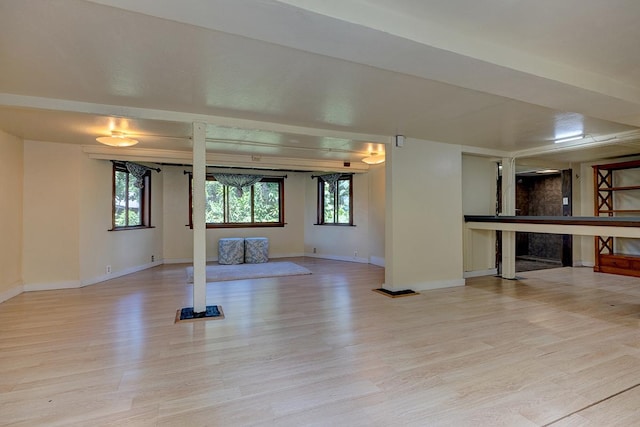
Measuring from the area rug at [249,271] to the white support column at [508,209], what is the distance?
3.55 m

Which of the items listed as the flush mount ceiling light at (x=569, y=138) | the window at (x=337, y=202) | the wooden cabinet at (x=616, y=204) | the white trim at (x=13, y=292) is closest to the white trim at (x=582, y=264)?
the wooden cabinet at (x=616, y=204)

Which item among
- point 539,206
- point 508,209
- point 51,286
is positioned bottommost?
point 51,286

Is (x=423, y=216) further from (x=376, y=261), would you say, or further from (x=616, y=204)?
(x=616, y=204)

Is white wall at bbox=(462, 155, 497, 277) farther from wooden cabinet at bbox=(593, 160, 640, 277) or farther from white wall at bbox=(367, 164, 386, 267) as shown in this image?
wooden cabinet at bbox=(593, 160, 640, 277)

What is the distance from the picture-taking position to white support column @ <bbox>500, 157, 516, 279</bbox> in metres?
5.58

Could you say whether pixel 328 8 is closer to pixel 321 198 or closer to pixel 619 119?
pixel 619 119

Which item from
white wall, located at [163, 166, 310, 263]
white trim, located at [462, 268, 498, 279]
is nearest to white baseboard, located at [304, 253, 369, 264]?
white wall, located at [163, 166, 310, 263]

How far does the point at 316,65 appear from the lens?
2314 millimetres

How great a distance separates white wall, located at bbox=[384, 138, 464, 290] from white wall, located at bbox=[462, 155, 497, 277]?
0.83 meters

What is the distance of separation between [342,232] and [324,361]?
544 cm

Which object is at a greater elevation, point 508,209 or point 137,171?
point 137,171

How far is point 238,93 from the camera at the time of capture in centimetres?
287

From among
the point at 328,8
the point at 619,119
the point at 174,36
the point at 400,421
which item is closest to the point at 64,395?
the point at 400,421

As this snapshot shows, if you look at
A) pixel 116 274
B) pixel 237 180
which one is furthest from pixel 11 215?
pixel 237 180
